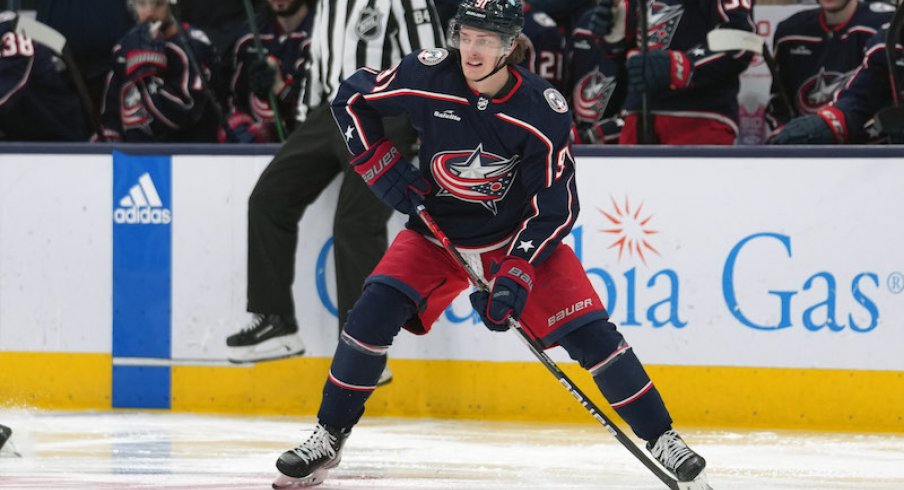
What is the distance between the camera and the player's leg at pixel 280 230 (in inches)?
200

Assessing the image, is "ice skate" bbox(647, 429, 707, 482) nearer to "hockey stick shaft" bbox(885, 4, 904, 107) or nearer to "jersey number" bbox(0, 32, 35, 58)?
"hockey stick shaft" bbox(885, 4, 904, 107)

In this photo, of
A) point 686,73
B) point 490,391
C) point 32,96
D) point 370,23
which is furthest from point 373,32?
point 32,96

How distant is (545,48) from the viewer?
5.93m

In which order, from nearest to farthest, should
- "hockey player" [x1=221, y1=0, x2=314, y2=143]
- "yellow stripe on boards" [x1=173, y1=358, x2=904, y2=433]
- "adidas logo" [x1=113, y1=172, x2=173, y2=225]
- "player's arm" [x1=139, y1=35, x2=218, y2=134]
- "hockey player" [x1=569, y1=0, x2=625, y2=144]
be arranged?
"yellow stripe on boards" [x1=173, y1=358, x2=904, y2=433]
"adidas logo" [x1=113, y1=172, x2=173, y2=225]
"hockey player" [x1=569, y1=0, x2=625, y2=144]
"hockey player" [x1=221, y1=0, x2=314, y2=143]
"player's arm" [x1=139, y1=35, x2=218, y2=134]

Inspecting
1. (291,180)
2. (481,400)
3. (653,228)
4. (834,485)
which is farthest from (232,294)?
(834,485)

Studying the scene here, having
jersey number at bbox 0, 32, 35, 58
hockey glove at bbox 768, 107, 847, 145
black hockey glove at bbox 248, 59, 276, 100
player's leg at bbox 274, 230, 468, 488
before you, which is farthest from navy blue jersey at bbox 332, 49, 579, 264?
jersey number at bbox 0, 32, 35, 58

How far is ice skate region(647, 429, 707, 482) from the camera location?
365cm

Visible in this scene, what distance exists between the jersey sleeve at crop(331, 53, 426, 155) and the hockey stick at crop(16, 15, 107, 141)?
7.79ft

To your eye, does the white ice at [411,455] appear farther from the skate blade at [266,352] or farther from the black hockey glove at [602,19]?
the black hockey glove at [602,19]

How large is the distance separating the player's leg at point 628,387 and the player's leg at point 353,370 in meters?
0.46

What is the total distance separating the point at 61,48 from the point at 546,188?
2946mm

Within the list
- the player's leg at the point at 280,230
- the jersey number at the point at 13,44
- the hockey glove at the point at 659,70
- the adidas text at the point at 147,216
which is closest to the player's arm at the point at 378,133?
the player's leg at the point at 280,230

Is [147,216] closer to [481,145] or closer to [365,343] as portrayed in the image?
[365,343]

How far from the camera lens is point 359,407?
152 inches
